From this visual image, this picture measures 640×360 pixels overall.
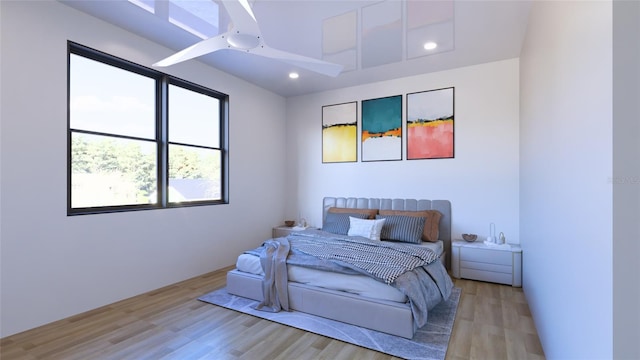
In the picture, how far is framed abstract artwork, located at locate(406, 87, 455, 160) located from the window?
2.81m

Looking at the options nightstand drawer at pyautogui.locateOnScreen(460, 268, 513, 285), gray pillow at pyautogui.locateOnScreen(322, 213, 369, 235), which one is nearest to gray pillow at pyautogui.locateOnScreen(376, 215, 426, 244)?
gray pillow at pyautogui.locateOnScreen(322, 213, 369, 235)

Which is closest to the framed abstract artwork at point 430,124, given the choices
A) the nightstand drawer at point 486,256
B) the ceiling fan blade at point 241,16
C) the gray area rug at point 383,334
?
the nightstand drawer at point 486,256

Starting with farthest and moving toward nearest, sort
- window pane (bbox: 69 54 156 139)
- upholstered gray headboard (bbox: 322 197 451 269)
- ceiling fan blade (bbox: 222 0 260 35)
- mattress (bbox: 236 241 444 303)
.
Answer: upholstered gray headboard (bbox: 322 197 451 269), window pane (bbox: 69 54 156 139), mattress (bbox: 236 241 444 303), ceiling fan blade (bbox: 222 0 260 35)

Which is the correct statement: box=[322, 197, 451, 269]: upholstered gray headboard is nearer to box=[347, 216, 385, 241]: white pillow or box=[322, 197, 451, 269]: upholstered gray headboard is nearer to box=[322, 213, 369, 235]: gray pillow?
box=[322, 213, 369, 235]: gray pillow

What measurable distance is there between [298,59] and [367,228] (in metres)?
2.39

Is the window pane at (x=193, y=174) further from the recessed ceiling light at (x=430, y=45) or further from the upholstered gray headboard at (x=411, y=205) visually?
the recessed ceiling light at (x=430, y=45)

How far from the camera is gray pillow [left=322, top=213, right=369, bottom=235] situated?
13.8ft

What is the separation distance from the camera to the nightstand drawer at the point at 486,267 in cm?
351

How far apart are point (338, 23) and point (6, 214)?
3.29 m

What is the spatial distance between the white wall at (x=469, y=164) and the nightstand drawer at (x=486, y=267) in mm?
489

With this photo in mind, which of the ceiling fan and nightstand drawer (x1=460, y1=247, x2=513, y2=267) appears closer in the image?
the ceiling fan

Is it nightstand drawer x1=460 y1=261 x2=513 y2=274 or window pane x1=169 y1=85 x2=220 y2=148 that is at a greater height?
window pane x1=169 y1=85 x2=220 y2=148

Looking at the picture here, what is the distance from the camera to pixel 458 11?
107 inches

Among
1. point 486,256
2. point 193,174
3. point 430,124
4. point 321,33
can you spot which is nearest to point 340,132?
point 430,124
